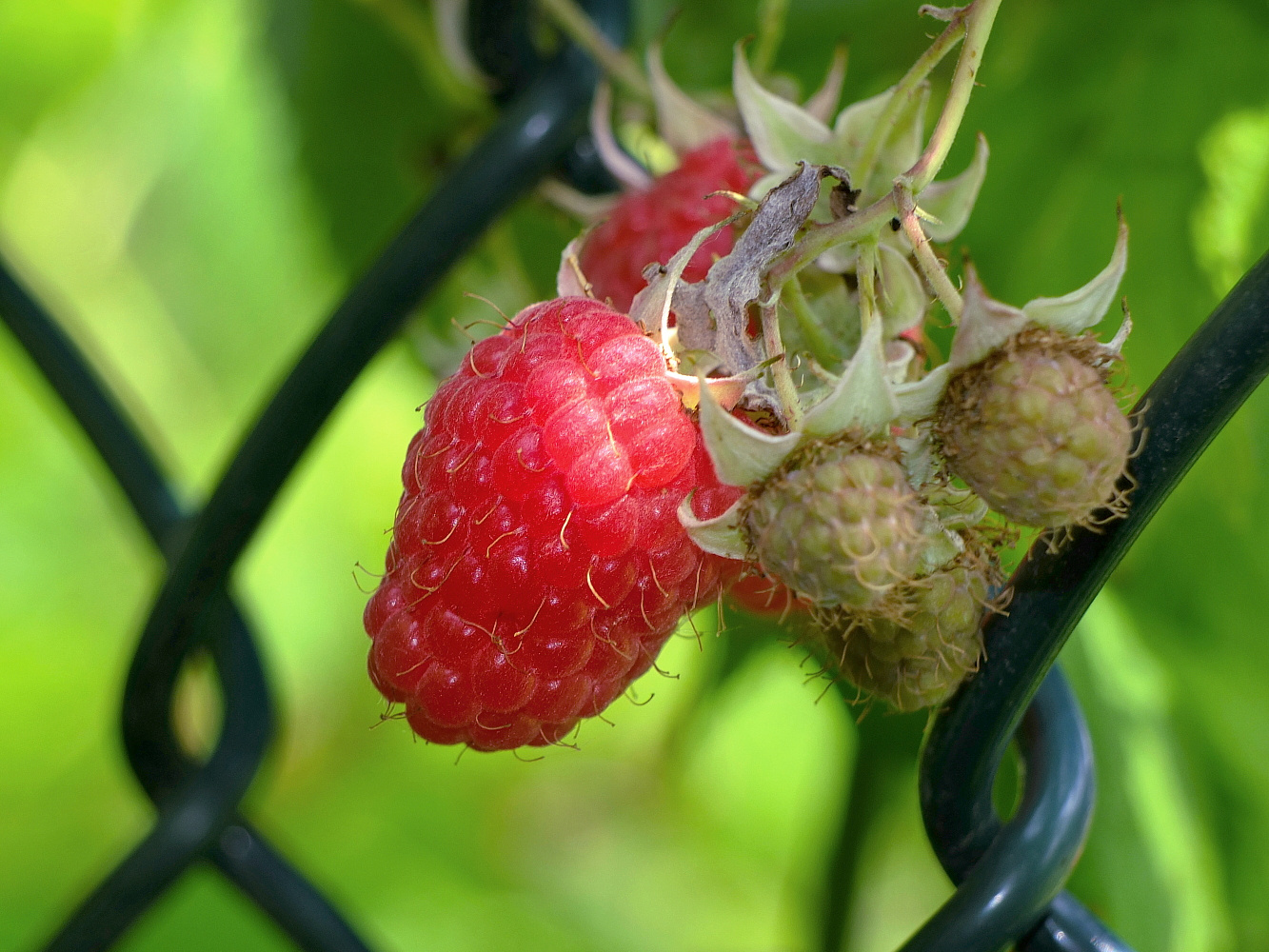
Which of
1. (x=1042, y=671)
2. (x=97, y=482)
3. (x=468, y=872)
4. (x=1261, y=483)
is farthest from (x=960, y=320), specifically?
(x=97, y=482)

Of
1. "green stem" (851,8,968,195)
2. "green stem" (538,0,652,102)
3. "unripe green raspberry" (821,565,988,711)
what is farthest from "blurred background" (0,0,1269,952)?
"unripe green raspberry" (821,565,988,711)

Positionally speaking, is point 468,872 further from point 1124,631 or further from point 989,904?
point 989,904

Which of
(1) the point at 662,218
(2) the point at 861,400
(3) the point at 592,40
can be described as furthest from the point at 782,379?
(3) the point at 592,40

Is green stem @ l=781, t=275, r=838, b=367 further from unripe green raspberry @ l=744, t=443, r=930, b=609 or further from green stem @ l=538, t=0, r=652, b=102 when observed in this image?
green stem @ l=538, t=0, r=652, b=102

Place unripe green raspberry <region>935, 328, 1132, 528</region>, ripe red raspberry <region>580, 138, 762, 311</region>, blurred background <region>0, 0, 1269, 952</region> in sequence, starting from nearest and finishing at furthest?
unripe green raspberry <region>935, 328, 1132, 528</region>
ripe red raspberry <region>580, 138, 762, 311</region>
blurred background <region>0, 0, 1269, 952</region>

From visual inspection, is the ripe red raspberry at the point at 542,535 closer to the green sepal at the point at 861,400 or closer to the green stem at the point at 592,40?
the green sepal at the point at 861,400

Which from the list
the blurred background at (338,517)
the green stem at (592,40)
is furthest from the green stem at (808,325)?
the blurred background at (338,517)

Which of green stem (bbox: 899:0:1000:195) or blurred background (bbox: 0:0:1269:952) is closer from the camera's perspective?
green stem (bbox: 899:0:1000:195)
